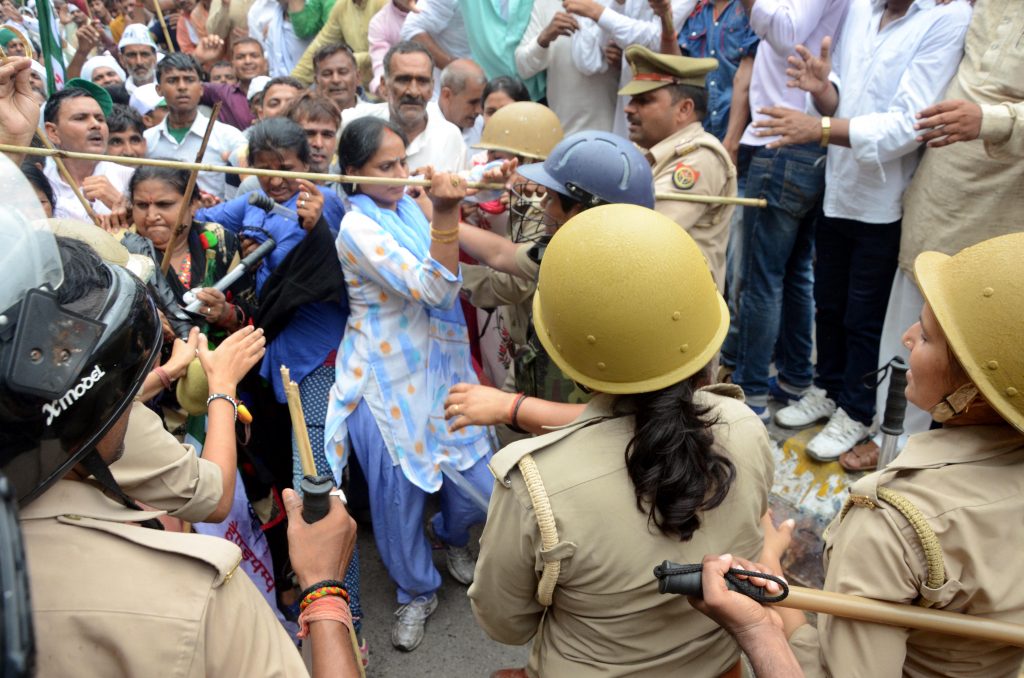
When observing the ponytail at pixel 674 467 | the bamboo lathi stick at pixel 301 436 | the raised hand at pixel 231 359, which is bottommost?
the raised hand at pixel 231 359

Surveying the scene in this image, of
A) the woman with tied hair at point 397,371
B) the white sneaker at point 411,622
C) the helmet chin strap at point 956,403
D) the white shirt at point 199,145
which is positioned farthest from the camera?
the white shirt at point 199,145

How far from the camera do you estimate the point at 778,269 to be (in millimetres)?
4125

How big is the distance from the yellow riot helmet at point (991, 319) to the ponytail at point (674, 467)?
50 cm

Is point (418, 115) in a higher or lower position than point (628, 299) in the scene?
lower

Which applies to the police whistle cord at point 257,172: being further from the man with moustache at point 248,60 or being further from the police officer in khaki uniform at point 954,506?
the man with moustache at point 248,60

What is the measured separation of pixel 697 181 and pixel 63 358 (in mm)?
2707

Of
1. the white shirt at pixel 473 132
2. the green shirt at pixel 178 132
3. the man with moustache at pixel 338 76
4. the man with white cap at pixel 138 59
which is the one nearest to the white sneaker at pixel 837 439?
the white shirt at pixel 473 132

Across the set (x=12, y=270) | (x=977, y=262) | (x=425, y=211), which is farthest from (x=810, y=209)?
(x=12, y=270)

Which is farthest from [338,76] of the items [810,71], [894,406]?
[894,406]

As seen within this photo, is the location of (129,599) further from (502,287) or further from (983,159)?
(983,159)

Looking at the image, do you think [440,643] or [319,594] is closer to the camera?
[319,594]

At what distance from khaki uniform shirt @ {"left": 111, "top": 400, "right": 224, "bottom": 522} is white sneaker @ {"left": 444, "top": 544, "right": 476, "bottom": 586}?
1852mm

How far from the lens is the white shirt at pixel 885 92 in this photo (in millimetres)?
3316

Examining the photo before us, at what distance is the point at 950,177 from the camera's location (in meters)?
3.27
